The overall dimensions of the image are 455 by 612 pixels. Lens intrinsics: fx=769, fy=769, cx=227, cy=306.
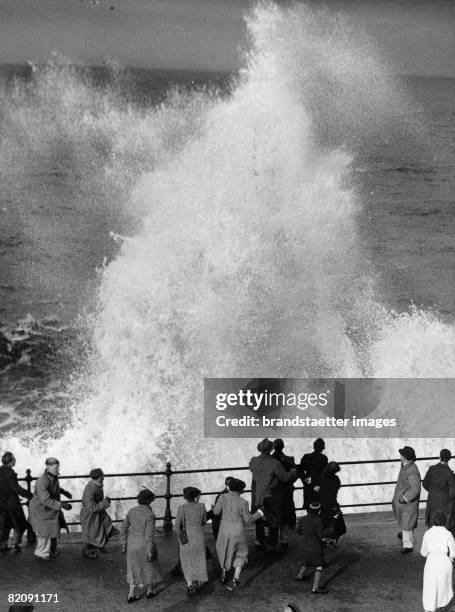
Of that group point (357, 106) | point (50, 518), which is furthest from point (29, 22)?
point (50, 518)

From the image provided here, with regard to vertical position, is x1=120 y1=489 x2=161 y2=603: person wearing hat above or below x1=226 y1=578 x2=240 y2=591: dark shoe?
above

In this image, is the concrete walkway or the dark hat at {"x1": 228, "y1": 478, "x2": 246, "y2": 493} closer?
the concrete walkway

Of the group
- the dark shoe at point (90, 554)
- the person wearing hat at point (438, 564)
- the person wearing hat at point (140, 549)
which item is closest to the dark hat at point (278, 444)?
the person wearing hat at point (140, 549)

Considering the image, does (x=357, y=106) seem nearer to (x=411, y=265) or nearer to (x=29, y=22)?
(x=411, y=265)

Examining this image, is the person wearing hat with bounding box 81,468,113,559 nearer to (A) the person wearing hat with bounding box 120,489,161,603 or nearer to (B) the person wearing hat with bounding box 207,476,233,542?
(A) the person wearing hat with bounding box 120,489,161,603

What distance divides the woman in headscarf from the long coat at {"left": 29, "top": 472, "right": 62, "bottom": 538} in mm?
1141

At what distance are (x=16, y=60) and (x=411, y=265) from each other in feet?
35.2

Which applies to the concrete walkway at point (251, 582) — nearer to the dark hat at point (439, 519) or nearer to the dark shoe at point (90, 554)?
the dark shoe at point (90, 554)

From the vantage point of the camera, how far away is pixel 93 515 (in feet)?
20.9

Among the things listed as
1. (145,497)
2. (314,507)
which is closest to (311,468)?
(314,507)

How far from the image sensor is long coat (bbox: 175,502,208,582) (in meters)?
5.83

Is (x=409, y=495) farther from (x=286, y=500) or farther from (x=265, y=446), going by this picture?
(x=265, y=446)

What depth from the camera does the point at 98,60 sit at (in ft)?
49.3

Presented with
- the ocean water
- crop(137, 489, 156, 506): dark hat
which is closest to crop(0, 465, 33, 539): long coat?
crop(137, 489, 156, 506): dark hat
